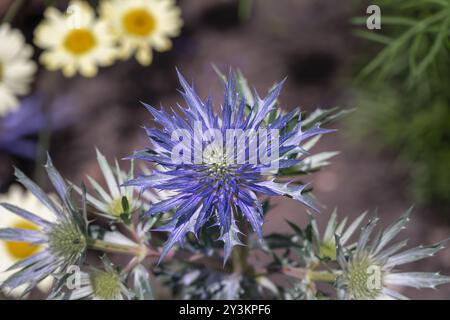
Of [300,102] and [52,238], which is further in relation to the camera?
[300,102]

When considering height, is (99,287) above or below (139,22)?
below

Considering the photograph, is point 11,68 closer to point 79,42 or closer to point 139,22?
point 79,42

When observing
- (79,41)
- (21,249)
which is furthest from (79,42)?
(21,249)

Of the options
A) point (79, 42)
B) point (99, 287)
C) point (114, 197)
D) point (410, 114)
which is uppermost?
point (79, 42)

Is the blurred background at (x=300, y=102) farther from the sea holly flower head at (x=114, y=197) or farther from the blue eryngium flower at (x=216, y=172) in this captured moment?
the blue eryngium flower at (x=216, y=172)

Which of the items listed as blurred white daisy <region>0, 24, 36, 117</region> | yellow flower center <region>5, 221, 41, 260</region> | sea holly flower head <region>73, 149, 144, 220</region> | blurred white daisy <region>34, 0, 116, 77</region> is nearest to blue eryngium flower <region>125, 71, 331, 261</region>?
sea holly flower head <region>73, 149, 144, 220</region>
